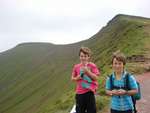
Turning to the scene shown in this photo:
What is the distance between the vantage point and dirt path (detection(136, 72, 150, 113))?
15.0m

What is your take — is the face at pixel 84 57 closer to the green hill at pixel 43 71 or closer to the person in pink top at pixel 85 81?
the person in pink top at pixel 85 81

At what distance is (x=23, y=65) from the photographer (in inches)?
6718

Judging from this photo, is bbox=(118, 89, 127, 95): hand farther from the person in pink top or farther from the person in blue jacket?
the person in pink top

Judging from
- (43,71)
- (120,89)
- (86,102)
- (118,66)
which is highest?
(118,66)

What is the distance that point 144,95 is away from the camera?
57.2 feet

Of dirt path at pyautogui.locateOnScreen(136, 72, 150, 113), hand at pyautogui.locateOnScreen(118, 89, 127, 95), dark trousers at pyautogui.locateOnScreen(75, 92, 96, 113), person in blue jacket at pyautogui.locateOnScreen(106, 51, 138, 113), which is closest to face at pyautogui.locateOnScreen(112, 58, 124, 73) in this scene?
person in blue jacket at pyautogui.locateOnScreen(106, 51, 138, 113)

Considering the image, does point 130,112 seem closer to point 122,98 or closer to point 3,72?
point 122,98

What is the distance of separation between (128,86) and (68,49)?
477 ft

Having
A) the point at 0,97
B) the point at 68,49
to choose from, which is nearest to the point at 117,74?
the point at 0,97

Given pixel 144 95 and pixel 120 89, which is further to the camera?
pixel 144 95

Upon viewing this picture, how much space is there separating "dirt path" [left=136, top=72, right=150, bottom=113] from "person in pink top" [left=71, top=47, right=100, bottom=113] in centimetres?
375

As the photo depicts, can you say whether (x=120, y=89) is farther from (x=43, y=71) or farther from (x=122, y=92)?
(x=43, y=71)

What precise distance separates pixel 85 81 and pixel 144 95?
266 inches

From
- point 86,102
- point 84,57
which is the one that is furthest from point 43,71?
point 84,57
